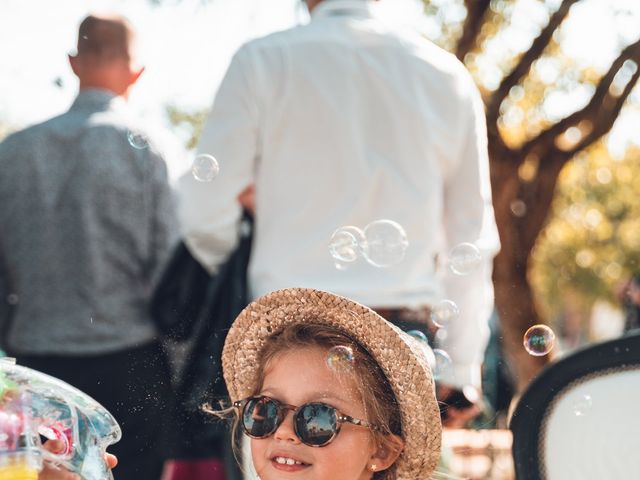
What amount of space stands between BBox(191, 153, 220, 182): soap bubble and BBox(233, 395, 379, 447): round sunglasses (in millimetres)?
712

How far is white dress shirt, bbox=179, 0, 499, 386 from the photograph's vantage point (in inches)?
89.8

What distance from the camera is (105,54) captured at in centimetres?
270

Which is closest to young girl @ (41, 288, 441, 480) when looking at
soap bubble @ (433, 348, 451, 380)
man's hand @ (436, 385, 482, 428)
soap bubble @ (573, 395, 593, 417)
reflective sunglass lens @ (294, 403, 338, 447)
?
reflective sunglass lens @ (294, 403, 338, 447)

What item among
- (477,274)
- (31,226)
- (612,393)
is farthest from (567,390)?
(31,226)

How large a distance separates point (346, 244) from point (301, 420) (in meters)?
0.64

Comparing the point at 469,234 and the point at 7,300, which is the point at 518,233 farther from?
the point at 7,300

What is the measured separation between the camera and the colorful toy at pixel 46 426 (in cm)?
138

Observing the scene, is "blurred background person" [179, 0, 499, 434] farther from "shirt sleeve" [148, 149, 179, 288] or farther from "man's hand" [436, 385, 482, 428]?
"shirt sleeve" [148, 149, 179, 288]

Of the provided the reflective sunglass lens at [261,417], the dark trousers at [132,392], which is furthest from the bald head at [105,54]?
the reflective sunglass lens at [261,417]

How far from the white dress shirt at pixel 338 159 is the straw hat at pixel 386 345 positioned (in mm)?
476

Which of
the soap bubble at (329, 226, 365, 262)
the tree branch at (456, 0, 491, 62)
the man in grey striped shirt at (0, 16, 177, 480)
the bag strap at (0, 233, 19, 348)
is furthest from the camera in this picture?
the tree branch at (456, 0, 491, 62)

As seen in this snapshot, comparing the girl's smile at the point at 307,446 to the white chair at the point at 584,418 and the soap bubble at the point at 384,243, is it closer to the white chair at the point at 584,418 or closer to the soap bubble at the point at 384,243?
the white chair at the point at 584,418

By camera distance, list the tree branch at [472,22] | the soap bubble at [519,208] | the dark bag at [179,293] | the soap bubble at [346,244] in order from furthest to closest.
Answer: the soap bubble at [519,208] → the tree branch at [472,22] → the dark bag at [179,293] → the soap bubble at [346,244]

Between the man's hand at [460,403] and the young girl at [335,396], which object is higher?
the young girl at [335,396]
